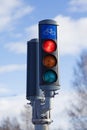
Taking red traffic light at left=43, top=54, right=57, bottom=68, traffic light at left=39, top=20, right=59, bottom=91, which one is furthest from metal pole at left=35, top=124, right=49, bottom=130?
red traffic light at left=43, top=54, right=57, bottom=68

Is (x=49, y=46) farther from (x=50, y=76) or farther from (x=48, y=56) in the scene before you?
(x=50, y=76)

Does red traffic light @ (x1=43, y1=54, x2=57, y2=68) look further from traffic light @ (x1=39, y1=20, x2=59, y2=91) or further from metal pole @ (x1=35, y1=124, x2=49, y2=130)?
metal pole @ (x1=35, y1=124, x2=49, y2=130)

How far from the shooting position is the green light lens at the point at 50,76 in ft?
17.7

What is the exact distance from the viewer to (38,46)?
593 centimetres

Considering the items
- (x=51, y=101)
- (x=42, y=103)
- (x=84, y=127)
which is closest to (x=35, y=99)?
(x=42, y=103)

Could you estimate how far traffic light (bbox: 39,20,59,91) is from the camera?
536 centimetres

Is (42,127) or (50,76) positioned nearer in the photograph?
(50,76)

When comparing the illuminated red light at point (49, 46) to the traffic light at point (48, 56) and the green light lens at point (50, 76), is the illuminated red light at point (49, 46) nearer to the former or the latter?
the traffic light at point (48, 56)

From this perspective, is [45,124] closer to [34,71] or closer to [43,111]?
[43,111]

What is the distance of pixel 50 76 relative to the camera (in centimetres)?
541

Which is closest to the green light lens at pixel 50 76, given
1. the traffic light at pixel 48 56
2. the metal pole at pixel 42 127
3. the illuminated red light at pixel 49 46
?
the traffic light at pixel 48 56

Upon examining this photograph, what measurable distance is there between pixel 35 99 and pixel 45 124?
41 cm

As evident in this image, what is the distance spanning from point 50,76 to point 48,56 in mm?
214

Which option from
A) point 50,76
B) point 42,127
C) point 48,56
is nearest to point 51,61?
point 48,56
